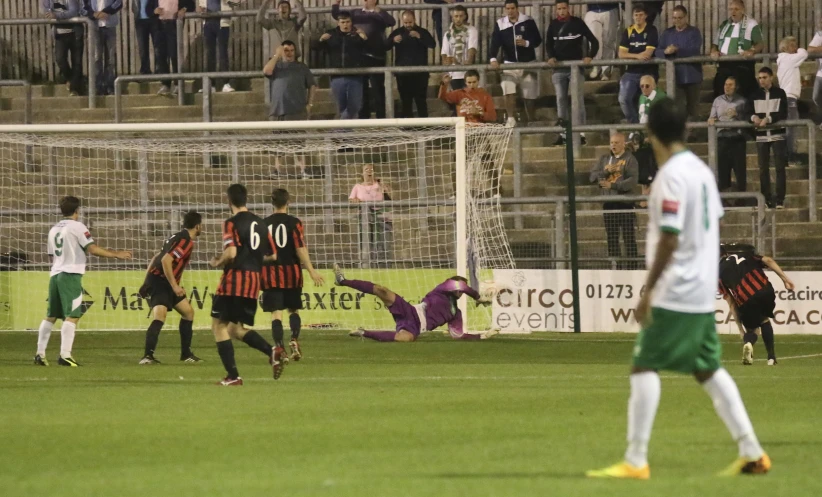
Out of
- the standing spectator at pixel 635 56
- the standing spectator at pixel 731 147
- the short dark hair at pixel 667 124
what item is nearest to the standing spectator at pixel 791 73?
the standing spectator at pixel 731 147

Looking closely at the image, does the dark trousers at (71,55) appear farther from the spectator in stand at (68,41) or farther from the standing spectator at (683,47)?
the standing spectator at (683,47)

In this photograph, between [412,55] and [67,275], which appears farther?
[412,55]

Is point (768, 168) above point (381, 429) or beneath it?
above

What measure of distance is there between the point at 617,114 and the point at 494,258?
593cm

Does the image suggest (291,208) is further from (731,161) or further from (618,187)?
(731,161)

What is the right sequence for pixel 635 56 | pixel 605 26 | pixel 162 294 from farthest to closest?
pixel 605 26, pixel 635 56, pixel 162 294

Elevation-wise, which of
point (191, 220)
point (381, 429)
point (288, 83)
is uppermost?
point (288, 83)

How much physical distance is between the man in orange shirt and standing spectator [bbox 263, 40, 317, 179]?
2.74 metres

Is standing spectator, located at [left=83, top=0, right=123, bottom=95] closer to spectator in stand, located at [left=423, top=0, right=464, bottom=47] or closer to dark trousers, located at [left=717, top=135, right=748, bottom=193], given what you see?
spectator in stand, located at [left=423, top=0, right=464, bottom=47]

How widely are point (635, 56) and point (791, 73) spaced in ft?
8.55

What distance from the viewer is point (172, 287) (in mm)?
16672

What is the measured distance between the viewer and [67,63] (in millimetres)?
29062

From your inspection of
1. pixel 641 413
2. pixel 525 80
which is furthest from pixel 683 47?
pixel 641 413

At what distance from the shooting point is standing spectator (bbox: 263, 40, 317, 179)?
83.0 ft
